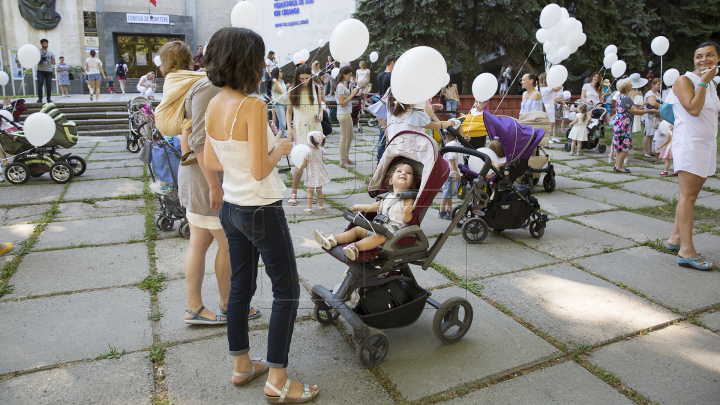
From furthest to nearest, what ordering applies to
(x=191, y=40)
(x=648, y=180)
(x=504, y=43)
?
(x=191, y=40)
(x=504, y=43)
(x=648, y=180)

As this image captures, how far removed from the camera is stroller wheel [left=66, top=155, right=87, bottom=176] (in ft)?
24.9

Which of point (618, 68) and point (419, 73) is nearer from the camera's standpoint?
point (419, 73)

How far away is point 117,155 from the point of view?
9.66 meters

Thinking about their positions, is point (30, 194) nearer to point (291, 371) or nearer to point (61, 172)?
point (61, 172)

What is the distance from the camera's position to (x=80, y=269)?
390 cm

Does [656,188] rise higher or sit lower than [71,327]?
higher

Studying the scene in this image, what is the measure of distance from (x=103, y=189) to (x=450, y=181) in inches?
201

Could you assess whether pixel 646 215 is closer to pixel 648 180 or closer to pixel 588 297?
pixel 648 180

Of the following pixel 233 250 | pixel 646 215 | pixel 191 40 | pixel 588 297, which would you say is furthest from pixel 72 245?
pixel 191 40

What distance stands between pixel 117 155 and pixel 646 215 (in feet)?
31.8

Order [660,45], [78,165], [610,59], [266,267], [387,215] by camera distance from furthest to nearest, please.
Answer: [610,59], [660,45], [78,165], [387,215], [266,267]

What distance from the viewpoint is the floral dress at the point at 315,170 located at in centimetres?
479

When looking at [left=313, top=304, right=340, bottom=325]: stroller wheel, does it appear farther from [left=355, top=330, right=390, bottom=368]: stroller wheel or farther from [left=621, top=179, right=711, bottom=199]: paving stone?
[left=621, top=179, right=711, bottom=199]: paving stone

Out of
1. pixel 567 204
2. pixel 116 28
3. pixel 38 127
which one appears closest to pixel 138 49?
pixel 116 28
